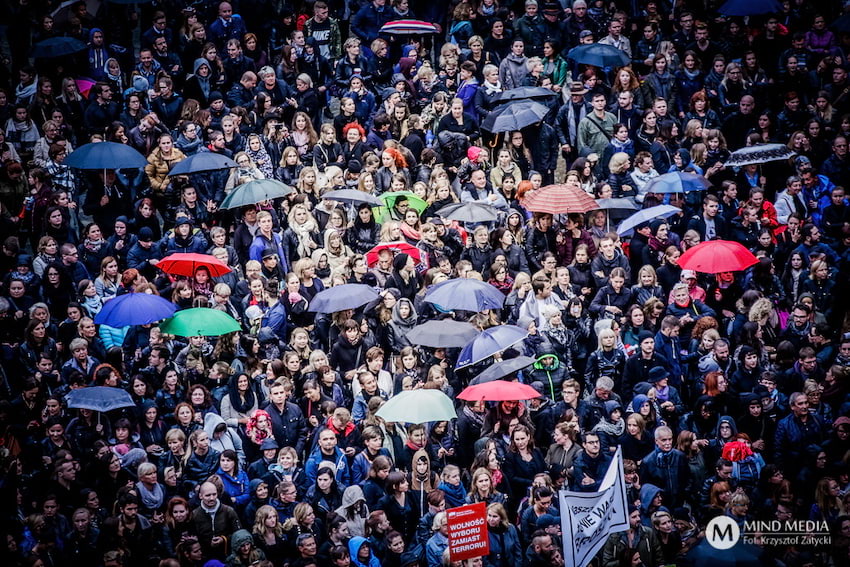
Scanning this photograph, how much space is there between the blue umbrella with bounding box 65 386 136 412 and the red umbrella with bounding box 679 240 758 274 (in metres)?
7.00

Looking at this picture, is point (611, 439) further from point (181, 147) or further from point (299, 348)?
point (181, 147)

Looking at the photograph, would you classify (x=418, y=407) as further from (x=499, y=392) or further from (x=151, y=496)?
(x=151, y=496)

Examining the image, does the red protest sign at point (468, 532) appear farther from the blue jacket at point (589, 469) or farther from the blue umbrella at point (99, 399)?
the blue umbrella at point (99, 399)

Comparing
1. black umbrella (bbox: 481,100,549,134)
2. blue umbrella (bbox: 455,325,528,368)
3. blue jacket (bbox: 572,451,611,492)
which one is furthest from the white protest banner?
black umbrella (bbox: 481,100,549,134)

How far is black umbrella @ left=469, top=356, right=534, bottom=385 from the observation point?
1484cm

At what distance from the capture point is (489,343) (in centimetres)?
1507

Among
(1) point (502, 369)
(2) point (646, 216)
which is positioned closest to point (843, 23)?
(2) point (646, 216)

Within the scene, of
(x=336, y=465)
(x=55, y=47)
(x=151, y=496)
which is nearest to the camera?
(x=151, y=496)

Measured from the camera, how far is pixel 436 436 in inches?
578

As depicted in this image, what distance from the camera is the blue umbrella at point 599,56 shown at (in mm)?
19797

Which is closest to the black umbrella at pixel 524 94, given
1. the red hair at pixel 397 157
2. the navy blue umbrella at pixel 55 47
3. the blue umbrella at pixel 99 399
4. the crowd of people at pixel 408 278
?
the crowd of people at pixel 408 278

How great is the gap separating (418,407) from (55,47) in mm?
8643

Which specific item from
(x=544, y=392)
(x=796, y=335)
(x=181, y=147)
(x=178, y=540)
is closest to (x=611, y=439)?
(x=544, y=392)

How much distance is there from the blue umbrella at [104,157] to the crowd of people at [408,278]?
1.73ft
